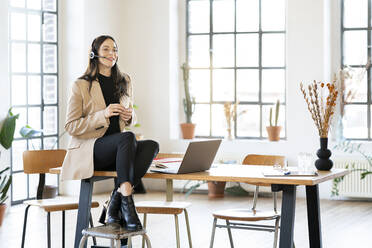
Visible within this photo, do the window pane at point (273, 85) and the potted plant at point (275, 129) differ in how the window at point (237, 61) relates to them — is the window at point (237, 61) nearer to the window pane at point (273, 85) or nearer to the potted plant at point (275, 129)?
the window pane at point (273, 85)

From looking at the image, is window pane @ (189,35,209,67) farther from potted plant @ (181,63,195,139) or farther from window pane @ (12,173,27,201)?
window pane @ (12,173,27,201)

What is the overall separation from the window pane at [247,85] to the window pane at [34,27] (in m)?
2.67

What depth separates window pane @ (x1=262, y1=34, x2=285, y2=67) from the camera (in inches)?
344

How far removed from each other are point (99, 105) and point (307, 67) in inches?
177

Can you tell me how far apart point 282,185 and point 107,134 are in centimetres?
118

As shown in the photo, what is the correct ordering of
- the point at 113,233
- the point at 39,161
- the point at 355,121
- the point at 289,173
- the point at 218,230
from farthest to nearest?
the point at 355,121, the point at 218,230, the point at 39,161, the point at 289,173, the point at 113,233

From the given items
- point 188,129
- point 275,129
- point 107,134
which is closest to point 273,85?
point 275,129

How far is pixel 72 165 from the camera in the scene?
422 cm

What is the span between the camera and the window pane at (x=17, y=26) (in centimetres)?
777

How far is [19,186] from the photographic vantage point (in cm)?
783

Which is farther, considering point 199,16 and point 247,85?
point 199,16

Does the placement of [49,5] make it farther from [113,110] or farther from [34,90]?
[113,110]

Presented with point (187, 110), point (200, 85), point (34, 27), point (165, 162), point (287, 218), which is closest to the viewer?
point (287, 218)

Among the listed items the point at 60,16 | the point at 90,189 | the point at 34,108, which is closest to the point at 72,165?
the point at 90,189
